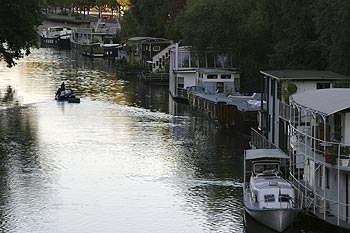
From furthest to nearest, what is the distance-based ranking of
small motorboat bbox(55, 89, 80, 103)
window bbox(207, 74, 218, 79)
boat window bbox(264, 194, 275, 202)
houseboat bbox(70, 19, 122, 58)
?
houseboat bbox(70, 19, 122, 58) < window bbox(207, 74, 218, 79) < small motorboat bbox(55, 89, 80, 103) < boat window bbox(264, 194, 275, 202)

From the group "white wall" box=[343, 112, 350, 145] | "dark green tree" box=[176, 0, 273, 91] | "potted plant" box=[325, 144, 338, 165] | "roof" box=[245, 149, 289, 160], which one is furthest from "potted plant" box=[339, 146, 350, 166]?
"dark green tree" box=[176, 0, 273, 91]

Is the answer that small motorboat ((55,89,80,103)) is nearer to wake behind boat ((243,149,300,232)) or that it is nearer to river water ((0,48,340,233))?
river water ((0,48,340,233))

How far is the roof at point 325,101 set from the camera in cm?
2647

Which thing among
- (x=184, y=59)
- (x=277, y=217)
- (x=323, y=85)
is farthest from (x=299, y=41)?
(x=277, y=217)

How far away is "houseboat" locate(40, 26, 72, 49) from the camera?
13225cm

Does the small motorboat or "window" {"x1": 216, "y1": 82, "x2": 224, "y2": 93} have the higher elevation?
"window" {"x1": 216, "y1": 82, "x2": 224, "y2": 93}

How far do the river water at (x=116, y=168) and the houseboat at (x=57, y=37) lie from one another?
2629 inches

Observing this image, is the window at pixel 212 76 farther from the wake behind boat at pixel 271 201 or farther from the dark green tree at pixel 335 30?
the wake behind boat at pixel 271 201

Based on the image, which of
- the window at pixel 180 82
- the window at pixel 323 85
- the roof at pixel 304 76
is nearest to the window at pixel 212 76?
the window at pixel 180 82

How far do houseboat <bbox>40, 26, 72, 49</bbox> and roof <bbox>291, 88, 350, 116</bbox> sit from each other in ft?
342

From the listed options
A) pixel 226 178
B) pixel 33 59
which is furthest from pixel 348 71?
pixel 33 59

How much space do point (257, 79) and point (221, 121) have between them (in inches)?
377

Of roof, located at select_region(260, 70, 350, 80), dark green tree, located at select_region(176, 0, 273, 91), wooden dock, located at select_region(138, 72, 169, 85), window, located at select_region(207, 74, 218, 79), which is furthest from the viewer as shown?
wooden dock, located at select_region(138, 72, 169, 85)

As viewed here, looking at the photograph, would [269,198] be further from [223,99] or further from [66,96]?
[66,96]
